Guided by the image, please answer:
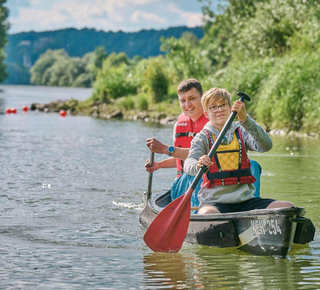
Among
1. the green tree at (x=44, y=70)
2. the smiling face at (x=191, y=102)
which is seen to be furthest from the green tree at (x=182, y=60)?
the green tree at (x=44, y=70)

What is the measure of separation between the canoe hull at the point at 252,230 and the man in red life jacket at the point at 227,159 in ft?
0.51

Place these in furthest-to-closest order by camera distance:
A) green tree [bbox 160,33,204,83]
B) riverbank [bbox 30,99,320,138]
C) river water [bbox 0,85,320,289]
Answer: green tree [bbox 160,33,204,83], riverbank [bbox 30,99,320,138], river water [bbox 0,85,320,289]

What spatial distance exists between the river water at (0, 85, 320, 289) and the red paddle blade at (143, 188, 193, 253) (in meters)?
0.10

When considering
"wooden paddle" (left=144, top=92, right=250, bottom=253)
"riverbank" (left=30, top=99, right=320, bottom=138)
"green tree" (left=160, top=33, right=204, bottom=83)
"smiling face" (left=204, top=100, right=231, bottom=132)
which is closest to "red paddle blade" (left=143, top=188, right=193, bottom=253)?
"wooden paddle" (left=144, top=92, right=250, bottom=253)

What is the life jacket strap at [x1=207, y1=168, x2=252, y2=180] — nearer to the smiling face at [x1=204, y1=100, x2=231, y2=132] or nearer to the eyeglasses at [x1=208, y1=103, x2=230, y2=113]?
the smiling face at [x1=204, y1=100, x2=231, y2=132]

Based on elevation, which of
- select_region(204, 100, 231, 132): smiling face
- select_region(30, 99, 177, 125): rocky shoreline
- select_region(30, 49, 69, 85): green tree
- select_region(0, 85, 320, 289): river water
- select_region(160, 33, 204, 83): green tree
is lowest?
select_region(0, 85, 320, 289): river water

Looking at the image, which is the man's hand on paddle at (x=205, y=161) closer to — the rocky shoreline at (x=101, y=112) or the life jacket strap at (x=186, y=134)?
the life jacket strap at (x=186, y=134)

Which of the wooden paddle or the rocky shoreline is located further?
the rocky shoreline

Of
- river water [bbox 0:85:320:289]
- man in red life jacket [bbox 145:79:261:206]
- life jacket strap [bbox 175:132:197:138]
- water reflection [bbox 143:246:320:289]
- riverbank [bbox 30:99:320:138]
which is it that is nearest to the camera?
water reflection [bbox 143:246:320:289]

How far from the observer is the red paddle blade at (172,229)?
5906 mm

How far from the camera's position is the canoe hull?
5375 mm

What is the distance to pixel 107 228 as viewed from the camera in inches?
288

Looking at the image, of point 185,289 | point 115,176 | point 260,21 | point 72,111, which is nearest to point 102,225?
point 185,289

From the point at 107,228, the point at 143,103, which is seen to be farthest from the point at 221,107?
the point at 143,103
